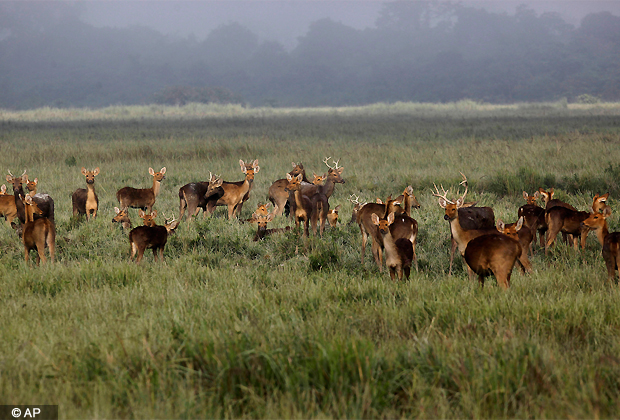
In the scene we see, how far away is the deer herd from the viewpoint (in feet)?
19.6

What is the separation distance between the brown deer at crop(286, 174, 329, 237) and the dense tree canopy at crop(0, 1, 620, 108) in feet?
318

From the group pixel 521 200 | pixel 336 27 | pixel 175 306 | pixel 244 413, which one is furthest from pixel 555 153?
pixel 336 27

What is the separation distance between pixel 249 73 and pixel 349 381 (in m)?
163

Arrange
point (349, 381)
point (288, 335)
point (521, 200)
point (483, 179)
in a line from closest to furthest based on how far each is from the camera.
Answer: point (349, 381) → point (288, 335) → point (521, 200) → point (483, 179)

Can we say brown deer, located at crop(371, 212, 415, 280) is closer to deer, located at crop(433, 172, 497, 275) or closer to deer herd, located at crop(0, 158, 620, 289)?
deer herd, located at crop(0, 158, 620, 289)

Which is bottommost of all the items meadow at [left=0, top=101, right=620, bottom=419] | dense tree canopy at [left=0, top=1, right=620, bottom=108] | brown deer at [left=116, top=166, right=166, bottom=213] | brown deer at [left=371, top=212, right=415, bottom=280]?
meadow at [left=0, top=101, right=620, bottom=419]

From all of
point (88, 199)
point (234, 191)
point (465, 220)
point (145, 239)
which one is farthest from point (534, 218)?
point (88, 199)

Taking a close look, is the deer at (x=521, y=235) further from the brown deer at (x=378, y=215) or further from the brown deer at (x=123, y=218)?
the brown deer at (x=123, y=218)

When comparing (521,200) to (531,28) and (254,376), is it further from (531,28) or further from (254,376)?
(531,28)

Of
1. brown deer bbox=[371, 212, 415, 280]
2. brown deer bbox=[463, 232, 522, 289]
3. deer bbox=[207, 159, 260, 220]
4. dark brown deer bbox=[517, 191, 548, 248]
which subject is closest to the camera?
brown deer bbox=[463, 232, 522, 289]

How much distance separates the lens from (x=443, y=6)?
18888cm

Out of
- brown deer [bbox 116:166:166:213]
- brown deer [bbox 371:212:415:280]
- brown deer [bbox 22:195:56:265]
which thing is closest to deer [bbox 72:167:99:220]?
brown deer [bbox 116:166:166:213]

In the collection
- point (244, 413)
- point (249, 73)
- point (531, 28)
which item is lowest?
point (244, 413)

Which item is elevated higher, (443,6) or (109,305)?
(443,6)
